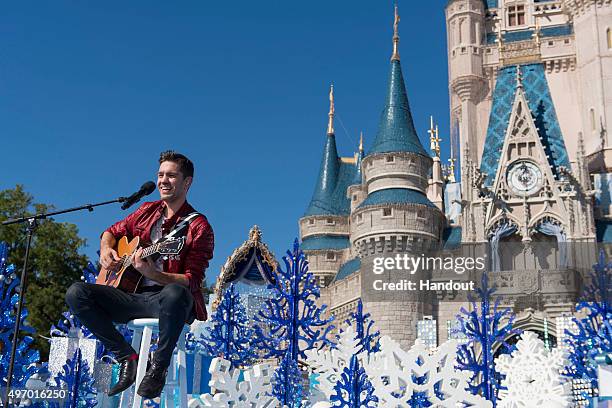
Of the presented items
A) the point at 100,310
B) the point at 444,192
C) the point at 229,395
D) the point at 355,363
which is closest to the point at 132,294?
the point at 100,310

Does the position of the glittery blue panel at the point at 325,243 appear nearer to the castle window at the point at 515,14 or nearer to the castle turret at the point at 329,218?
the castle turret at the point at 329,218

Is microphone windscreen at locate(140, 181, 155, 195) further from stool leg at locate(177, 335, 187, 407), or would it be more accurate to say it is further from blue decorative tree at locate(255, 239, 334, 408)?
blue decorative tree at locate(255, 239, 334, 408)

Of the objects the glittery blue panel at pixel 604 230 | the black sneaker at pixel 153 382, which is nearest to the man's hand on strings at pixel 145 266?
the black sneaker at pixel 153 382

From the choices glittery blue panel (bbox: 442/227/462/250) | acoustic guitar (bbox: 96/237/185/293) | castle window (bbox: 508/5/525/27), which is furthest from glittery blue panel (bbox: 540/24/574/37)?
acoustic guitar (bbox: 96/237/185/293)

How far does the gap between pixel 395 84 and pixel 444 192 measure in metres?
7.48

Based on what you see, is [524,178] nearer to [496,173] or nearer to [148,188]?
[496,173]

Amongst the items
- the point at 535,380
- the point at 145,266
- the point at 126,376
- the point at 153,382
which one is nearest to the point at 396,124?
the point at 535,380

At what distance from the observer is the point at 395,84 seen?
1293 inches

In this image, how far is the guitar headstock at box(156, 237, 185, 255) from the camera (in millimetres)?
3924

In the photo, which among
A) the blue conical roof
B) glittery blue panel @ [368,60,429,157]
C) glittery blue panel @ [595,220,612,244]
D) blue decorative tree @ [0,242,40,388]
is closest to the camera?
blue decorative tree @ [0,242,40,388]

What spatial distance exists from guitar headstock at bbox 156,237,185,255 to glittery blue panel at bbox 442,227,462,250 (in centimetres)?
2637

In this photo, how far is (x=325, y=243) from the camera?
36562mm

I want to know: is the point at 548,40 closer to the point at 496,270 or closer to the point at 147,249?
the point at 496,270

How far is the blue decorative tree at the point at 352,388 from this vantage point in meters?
7.26
